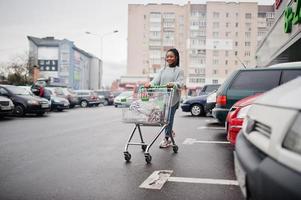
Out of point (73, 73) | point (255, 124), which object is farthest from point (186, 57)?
point (255, 124)

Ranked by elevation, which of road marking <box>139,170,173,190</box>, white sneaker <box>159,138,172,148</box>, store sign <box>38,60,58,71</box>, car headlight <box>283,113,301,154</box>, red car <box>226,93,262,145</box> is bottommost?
road marking <box>139,170,173,190</box>

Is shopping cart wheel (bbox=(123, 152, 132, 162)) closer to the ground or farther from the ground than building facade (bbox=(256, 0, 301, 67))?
closer to the ground

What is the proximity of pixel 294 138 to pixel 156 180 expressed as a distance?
8.20ft

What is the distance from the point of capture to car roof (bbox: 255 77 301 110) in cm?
165

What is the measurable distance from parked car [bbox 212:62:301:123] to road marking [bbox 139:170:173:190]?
10.4ft

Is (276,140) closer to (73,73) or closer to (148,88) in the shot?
(148,88)

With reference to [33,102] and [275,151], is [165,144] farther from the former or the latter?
[33,102]

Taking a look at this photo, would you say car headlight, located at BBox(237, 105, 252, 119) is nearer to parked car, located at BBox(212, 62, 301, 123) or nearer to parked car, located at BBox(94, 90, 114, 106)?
parked car, located at BBox(212, 62, 301, 123)

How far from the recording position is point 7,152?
18.4ft

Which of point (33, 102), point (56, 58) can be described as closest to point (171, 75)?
point (33, 102)

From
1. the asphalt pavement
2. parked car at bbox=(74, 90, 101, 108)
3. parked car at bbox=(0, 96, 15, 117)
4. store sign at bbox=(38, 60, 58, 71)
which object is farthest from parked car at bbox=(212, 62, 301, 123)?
store sign at bbox=(38, 60, 58, 71)

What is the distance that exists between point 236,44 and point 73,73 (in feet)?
123

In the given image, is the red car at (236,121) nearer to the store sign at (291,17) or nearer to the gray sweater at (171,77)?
the gray sweater at (171,77)

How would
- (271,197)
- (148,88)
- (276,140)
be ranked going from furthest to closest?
(148,88) → (276,140) → (271,197)
